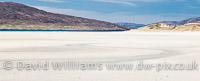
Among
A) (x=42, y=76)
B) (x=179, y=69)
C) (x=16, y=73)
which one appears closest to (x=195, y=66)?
(x=179, y=69)

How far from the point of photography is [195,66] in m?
11.9

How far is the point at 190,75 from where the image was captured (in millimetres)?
9969

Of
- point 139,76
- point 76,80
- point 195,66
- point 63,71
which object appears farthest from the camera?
point 195,66

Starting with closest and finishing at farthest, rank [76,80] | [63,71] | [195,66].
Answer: [76,80] → [63,71] → [195,66]

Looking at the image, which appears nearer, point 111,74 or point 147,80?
point 147,80

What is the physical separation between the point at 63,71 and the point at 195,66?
17.3ft

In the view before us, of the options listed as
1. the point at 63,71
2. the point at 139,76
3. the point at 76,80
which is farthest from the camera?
the point at 63,71

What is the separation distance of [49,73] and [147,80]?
3279mm

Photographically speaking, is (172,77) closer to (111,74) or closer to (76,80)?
(111,74)

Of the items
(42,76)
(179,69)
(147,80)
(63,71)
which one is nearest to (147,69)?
(179,69)

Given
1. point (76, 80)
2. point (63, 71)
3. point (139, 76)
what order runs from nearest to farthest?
point (76, 80) → point (139, 76) → point (63, 71)

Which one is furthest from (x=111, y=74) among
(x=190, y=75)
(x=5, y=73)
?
(x=5, y=73)

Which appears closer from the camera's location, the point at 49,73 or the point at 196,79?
the point at 196,79

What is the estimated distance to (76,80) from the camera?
358 inches
